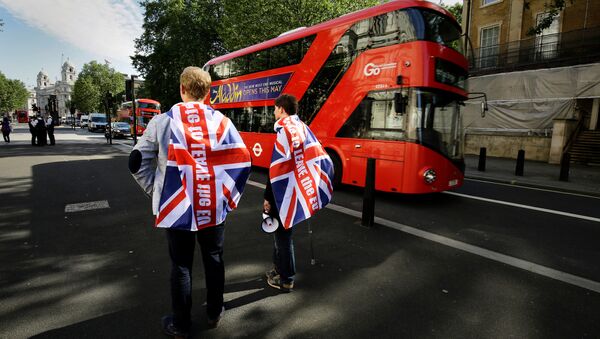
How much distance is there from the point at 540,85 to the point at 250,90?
47.4 ft

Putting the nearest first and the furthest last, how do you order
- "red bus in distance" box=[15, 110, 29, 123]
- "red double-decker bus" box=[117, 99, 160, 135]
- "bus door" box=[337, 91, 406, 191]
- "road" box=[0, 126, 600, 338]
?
"road" box=[0, 126, 600, 338], "bus door" box=[337, 91, 406, 191], "red double-decker bus" box=[117, 99, 160, 135], "red bus in distance" box=[15, 110, 29, 123]

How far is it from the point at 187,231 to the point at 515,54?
21917 mm

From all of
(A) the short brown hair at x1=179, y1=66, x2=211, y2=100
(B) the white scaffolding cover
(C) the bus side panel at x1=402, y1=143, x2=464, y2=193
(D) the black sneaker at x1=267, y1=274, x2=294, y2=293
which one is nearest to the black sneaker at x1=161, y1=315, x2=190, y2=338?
(D) the black sneaker at x1=267, y1=274, x2=294, y2=293

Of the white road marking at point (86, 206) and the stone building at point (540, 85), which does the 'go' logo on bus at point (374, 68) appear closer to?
the white road marking at point (86, 206)

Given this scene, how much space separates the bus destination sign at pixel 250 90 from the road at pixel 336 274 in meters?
4.03

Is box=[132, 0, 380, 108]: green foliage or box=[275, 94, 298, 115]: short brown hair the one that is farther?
box=[132, 0, 380, 108]: green foliage

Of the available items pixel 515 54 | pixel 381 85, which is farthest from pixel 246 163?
pixel 515 54

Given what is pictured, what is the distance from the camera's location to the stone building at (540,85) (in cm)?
1457

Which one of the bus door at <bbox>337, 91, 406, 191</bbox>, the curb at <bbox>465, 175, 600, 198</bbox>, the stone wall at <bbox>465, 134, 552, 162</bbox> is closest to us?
the bus door at <bbox>337, 91, 406, 191</bbox>

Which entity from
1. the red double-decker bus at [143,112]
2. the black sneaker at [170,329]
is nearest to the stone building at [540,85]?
the black sneaker at [170,329]

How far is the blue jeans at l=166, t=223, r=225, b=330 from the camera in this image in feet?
7.47

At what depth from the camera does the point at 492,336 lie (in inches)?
97.9

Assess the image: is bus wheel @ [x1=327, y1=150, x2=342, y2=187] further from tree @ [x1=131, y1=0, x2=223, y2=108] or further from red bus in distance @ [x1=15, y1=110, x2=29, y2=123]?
red bus in distance @ [x1=15, y1=110, x2=29, y2=123]

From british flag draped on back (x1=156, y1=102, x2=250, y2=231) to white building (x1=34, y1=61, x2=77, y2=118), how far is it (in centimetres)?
16018
